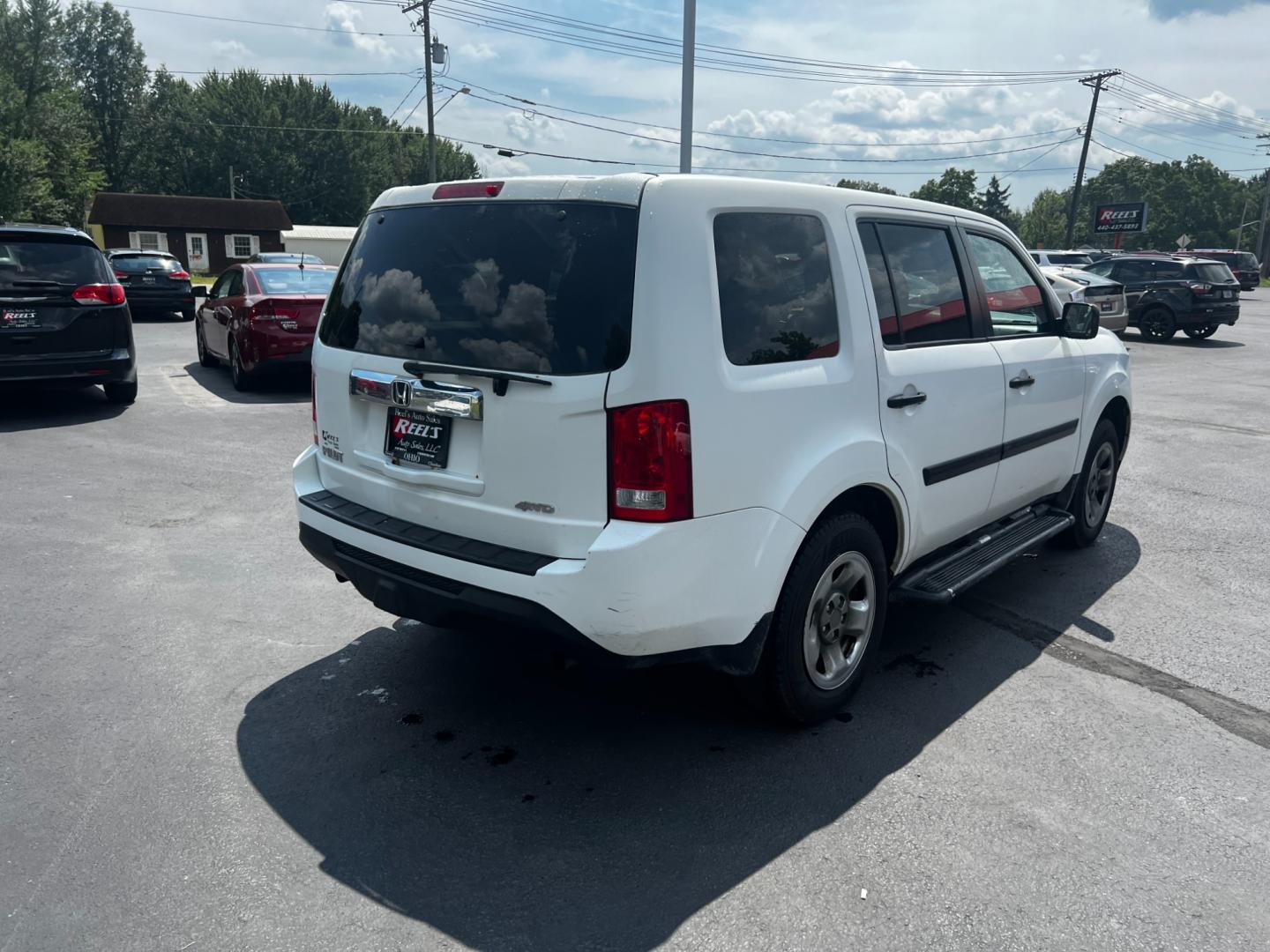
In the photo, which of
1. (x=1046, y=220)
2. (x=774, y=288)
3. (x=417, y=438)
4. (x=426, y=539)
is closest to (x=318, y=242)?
(x=417, y=438)

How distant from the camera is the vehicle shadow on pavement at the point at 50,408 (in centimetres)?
912

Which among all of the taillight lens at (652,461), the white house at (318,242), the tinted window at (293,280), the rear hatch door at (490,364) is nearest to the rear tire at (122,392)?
the tinted window at (293,280)

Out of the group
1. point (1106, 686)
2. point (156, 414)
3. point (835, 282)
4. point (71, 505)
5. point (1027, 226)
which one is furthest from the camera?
point (1027, 226)

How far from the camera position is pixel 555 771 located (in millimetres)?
3299

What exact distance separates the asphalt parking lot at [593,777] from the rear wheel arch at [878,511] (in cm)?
61

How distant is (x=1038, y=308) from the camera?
16.6ft

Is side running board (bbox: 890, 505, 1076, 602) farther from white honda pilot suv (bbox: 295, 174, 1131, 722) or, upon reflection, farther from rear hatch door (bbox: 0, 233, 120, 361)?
rear hatch door (bbox: 0, 233, 120, 361)

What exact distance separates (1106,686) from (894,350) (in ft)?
5.66

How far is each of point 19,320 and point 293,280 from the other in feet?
10.5

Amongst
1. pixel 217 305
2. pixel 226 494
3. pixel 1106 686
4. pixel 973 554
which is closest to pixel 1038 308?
pixel 973 554

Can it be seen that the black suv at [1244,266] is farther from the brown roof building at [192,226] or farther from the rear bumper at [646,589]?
the brown roof building at [192,226]

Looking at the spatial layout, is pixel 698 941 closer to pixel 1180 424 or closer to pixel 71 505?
pixel 71 505

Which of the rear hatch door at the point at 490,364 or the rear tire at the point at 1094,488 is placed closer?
the rear hatch door at the point at 490,364

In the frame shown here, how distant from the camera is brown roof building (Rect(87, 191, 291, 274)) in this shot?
197ft
